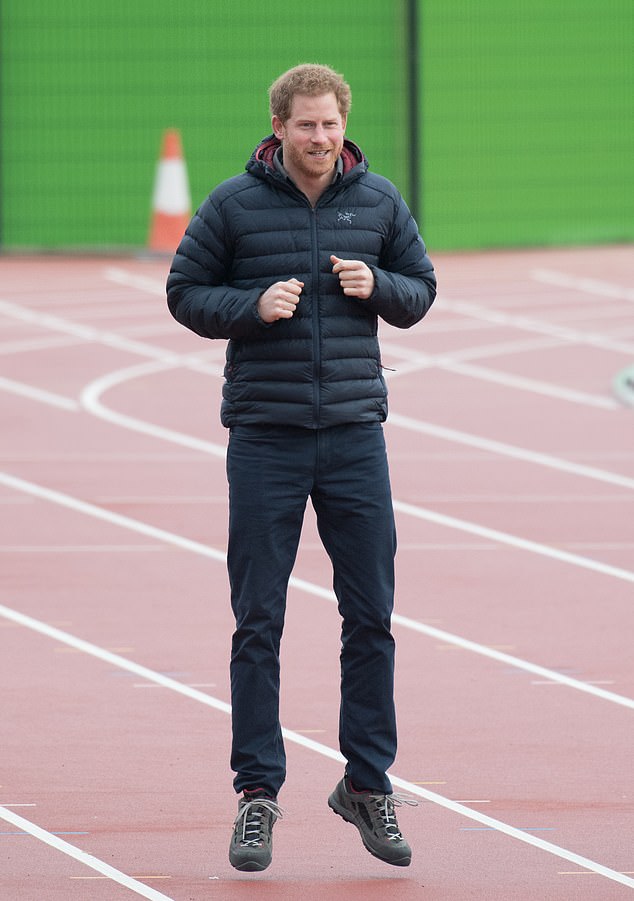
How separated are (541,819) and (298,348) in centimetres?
158

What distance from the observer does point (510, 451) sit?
494 inches

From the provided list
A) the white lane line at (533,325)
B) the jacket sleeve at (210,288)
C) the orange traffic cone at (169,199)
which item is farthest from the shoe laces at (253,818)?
the orange traffic cone at (169,199)

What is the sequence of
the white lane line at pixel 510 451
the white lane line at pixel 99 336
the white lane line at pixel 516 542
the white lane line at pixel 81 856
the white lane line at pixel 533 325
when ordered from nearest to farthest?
the white lane line at pixel 81 856
the white lane line at pixel 516 542
the white lane line at pixel 510 451
the white lane line at pixel 99 336
the white lane line at pixel 533 325

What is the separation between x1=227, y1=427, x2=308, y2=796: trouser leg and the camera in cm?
538

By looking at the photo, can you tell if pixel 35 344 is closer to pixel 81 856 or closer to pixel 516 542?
pixel 516 542

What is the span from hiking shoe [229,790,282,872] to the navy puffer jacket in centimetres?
102

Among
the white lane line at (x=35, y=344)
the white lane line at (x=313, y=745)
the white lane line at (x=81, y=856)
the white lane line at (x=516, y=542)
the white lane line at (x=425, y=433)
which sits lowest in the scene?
the white lane line at (x=35, y=344)

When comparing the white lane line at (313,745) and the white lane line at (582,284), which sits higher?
the white lane line at (313,745)

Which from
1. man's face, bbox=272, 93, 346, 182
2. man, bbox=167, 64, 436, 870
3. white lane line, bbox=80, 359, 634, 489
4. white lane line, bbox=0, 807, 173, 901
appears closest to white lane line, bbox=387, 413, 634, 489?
white lane line, bbox=80, 359, 634, 489

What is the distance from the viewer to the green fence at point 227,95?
22.9m

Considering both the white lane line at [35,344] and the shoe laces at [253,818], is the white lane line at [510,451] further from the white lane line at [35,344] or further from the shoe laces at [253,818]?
the shoe laces at [253,818]

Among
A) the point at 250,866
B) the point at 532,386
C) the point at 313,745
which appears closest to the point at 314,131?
the point at 250,866

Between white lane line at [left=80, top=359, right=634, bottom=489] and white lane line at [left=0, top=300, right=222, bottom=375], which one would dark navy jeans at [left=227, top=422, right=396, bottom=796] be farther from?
white lane line at [left=0, top=300, right=222, bottom=375]

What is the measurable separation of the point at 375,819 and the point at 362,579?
647mm
